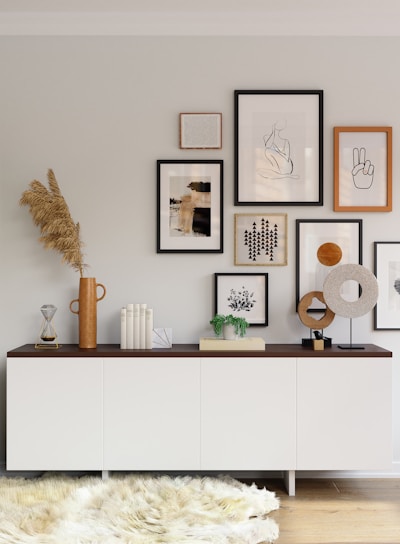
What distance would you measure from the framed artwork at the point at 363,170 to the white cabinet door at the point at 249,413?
101 cm

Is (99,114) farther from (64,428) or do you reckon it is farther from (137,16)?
(64,428)

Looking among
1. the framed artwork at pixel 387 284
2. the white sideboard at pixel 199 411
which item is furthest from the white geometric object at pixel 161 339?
the framed artwork at pixel 387 284

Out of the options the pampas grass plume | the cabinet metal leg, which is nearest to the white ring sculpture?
the cabinet metal leg

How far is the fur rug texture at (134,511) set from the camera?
235 centimetres

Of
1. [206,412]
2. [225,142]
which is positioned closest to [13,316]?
[206,412]

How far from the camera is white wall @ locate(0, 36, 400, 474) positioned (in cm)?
323

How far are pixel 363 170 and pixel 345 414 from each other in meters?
1.33

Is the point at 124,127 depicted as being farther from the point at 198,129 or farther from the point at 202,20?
the point at 202,20

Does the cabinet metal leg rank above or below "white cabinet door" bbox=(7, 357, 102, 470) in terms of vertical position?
below

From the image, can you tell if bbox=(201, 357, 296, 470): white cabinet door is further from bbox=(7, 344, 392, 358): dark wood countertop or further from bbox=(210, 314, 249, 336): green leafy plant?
bbox=(210, 314, 249, 336): green leafy plant

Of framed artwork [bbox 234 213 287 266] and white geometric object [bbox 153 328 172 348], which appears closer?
white geometric object [bbox 153 328 172 348]

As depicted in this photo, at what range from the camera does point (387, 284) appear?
3.25m

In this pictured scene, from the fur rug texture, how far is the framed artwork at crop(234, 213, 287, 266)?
1.19 m

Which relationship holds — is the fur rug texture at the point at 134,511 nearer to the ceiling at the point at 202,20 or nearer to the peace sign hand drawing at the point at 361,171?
the peace sign hand drawing at the point at 361,171
